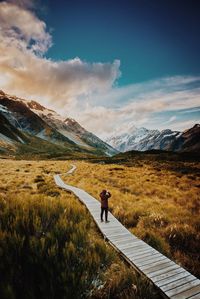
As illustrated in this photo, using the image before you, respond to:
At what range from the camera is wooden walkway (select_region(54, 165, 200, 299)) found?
4.46 metres

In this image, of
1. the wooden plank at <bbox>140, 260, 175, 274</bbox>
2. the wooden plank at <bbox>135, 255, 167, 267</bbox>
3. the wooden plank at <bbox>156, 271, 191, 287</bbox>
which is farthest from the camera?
the wooden plank at <bbox>135, 255, 167, 267</bbox>

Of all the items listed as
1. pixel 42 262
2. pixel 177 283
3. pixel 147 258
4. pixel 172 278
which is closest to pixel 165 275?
pixel 172 278

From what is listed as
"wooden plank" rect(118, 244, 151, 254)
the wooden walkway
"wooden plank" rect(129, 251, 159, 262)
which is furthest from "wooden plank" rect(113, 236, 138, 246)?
"wooden plank" rect(129, 251, 159, 262)

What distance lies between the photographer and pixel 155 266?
17.8 feet

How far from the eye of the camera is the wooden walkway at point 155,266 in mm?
4461

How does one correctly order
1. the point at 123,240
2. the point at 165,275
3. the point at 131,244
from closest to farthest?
the point at 165,275 < the point at 131,244 < the point at 123,240

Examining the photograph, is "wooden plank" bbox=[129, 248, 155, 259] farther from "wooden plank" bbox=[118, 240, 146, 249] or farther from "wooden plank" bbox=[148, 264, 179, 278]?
"wooden plank" bbox=[148, 264, 179, 278]

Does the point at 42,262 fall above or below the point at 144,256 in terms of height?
above

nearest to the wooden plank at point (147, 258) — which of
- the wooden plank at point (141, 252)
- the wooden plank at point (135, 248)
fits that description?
the wooden plank at point (141, 252)

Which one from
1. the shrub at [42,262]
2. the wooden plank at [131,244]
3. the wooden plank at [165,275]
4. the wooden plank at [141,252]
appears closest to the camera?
the shrub at [42,262]

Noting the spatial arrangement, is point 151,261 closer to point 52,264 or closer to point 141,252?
point 141,252

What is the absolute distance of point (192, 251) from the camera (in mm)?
6895

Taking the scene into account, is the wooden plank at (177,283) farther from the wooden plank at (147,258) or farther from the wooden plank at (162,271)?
the wooden plank at (147,258)

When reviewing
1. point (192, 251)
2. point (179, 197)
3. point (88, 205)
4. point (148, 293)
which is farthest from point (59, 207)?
point (179, 197)
